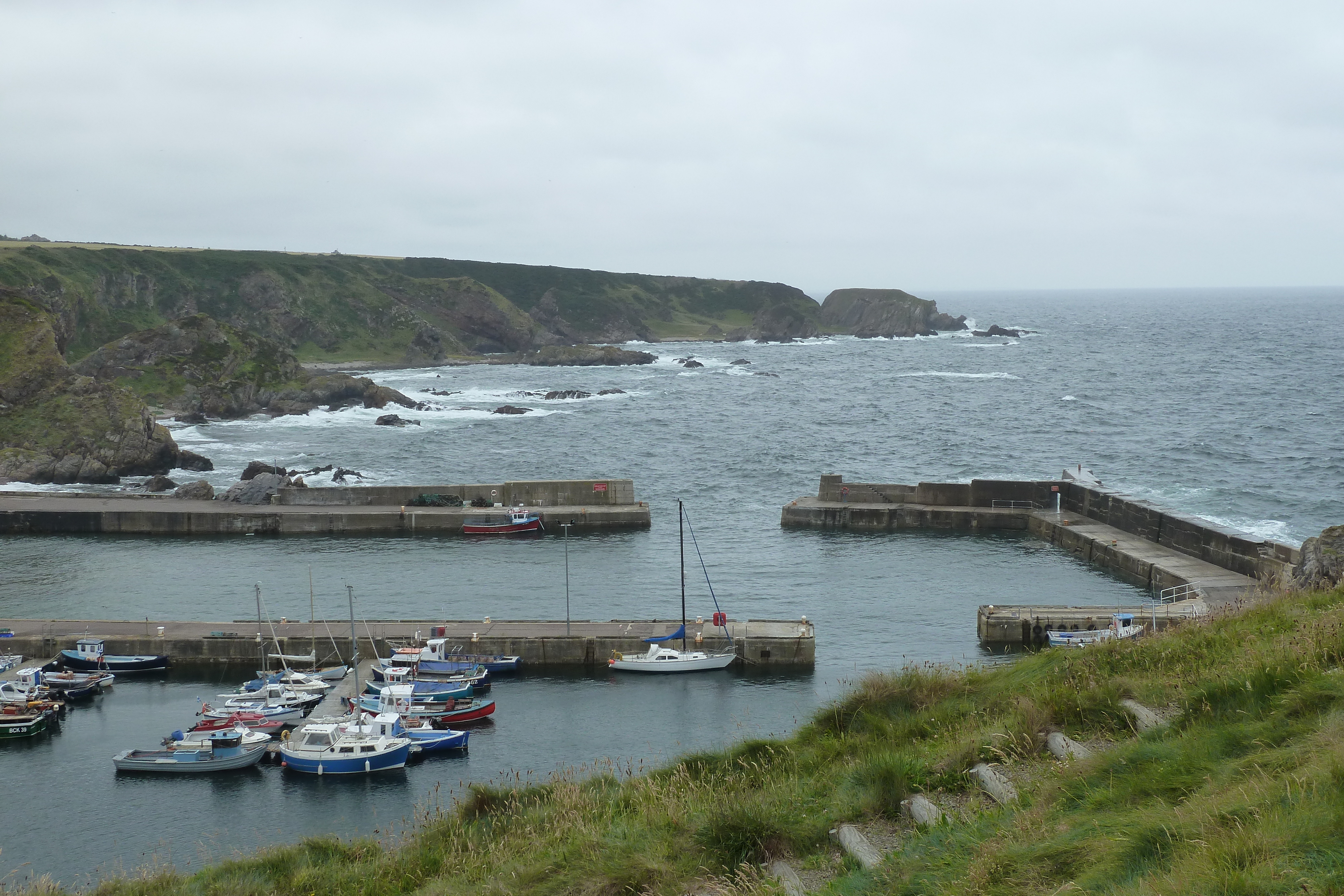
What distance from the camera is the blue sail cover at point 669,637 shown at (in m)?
35.4

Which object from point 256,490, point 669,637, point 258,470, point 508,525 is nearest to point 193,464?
point 258,470

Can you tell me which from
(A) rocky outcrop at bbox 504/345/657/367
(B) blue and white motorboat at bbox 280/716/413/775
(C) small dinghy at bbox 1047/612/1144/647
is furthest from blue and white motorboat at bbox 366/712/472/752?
(A) rocky outcrop at bbox 504/345/657/367

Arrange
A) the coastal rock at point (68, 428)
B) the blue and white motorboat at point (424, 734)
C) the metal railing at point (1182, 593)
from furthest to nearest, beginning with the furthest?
1. the coastal rock at point (68, 428)
2. the metal railing at point (1182, 593)
3. the blue and white motorboat at point (424, 734)

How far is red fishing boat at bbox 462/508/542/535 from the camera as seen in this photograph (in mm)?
54281

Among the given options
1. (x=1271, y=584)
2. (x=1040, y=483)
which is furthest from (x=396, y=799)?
(x=1040, y=483)

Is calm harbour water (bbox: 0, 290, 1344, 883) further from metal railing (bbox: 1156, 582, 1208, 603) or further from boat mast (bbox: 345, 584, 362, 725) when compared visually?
boat mast (bbox: 345, 584, 362, 725)

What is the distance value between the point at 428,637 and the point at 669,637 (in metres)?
8.08

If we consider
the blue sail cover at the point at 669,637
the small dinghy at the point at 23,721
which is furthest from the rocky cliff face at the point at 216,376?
the blue sail cover at the point at 669,637

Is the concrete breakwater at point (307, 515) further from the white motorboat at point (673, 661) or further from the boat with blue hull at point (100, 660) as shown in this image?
the white motorboat at point (673, 661)

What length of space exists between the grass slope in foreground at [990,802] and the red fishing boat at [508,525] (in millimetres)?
39208

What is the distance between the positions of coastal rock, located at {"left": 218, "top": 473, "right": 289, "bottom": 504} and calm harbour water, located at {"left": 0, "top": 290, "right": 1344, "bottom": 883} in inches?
138

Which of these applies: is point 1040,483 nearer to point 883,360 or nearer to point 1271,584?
point 1271,584

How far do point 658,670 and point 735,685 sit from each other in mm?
2559

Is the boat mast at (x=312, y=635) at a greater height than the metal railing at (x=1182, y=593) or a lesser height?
lesser
